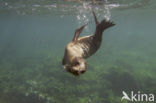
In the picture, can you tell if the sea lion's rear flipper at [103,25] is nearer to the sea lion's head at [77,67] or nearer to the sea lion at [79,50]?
the sea lion at [79,50]

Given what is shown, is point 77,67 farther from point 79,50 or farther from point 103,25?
point 103,25

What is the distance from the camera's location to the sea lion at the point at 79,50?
3.01 m

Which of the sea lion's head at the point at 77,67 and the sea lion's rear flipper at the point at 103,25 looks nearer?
the sea lion's head at the point at 77,67

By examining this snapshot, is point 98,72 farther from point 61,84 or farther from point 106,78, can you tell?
point 61,84

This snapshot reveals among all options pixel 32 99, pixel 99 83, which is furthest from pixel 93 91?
pixel 32 99

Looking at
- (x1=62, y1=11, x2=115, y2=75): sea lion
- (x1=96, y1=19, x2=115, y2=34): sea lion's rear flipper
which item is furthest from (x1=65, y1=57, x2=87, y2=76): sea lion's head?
(x1=96, y1=19, x2=115, y2=34): sea lion's rear flipper

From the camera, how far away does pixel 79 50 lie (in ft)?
12.9

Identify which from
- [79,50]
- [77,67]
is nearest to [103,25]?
[79,50]

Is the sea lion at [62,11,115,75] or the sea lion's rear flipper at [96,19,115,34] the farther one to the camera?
the sea lion's rear flipper at [96,19,115,34]

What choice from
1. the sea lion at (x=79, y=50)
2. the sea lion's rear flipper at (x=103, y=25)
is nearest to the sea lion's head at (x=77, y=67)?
the sea lion at (x=79, y=50)

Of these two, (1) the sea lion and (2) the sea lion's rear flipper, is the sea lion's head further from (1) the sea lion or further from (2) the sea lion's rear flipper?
(2) the sea lion's rear flipper

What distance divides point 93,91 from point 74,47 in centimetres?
1025

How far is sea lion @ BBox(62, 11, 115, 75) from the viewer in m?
3.01

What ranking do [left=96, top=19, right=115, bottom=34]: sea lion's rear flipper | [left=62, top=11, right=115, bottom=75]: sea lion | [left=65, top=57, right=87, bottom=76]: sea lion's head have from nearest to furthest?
[left=65, top=57, right=87, bottom=76]: sea lion's head → [left=62, top=11, right=115, bottom=75]: sea lion → [left=96, top=19, right=115, bottom=34]: sea lion's rear flipper
